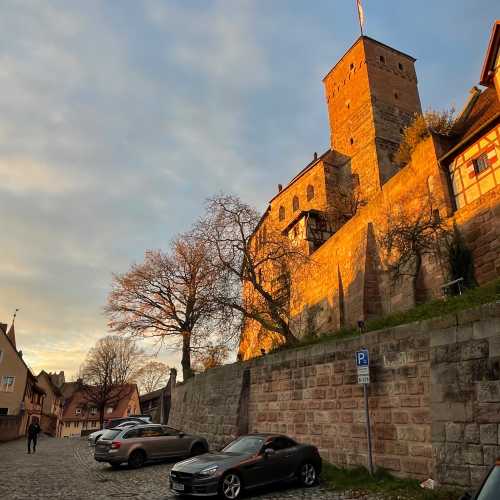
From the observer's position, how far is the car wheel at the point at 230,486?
833 cm

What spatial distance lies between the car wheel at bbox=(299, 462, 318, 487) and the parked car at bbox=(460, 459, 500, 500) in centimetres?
601

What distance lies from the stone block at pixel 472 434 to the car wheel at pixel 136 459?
10.4 meters

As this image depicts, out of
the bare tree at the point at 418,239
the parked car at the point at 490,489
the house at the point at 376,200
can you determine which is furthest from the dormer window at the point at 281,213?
the parked car at the point at 490,489

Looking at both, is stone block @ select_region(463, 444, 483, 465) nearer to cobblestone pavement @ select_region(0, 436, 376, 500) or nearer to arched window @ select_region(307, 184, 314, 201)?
cobblestone pavement @ select_region(0, 436, 376, 500)

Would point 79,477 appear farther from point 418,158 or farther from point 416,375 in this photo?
point 418,158

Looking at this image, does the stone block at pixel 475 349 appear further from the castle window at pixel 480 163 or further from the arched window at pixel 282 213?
the arched window at pixel 282 213

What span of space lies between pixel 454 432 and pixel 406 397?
1489 millimetres

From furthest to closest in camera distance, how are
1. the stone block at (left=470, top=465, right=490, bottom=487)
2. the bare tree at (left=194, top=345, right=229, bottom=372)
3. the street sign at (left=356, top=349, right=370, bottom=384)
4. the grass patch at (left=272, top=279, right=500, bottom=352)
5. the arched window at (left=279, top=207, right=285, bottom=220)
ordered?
the arched window at (left=279, top=207, right=285, bottom=220) → the bare tree at (left=194, top=345, right=229, bottom=372) → the street sign at (left=356, top=349, right=370, bottom=384) → the grass patch at (left=272, top=279, right=500, bottom=352) → the stone block at (left=470, top=465, right=490, bottom=487)

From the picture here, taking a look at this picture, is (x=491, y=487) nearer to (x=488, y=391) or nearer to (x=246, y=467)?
(x=488, y=391)

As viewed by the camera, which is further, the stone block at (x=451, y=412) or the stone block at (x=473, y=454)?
the stone block at (x=451, y=412)

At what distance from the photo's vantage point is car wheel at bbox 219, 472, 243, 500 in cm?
833

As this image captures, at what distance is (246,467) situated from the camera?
880cm

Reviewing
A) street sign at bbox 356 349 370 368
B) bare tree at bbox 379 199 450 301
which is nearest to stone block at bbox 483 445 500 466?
street sign at bbox 356 349 370 368

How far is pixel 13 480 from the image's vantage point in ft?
37.7
